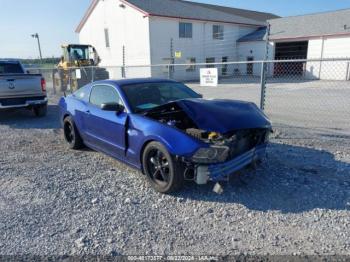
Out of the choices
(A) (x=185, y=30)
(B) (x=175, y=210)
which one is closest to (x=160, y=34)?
(A) (x=185, y=30)

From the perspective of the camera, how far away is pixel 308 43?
87.7 feet

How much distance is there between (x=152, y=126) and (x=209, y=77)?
4.20m

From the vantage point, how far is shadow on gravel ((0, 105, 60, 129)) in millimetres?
8914

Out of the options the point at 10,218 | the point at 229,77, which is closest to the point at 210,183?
the point at 10,218

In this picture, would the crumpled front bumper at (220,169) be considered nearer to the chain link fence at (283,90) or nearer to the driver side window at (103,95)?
the driver side window at (103,95)

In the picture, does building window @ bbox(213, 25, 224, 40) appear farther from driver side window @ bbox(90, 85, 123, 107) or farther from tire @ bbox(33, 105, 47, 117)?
driver side window @ bbox(90, 85, 123, 107)

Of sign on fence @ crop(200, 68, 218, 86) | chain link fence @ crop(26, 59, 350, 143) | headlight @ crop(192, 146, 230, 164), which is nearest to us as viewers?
headlight @ crop(192, 146, 230, 164)

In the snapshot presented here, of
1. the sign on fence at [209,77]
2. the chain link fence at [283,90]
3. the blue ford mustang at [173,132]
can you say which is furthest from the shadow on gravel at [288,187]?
the sign on fence at [209,77]

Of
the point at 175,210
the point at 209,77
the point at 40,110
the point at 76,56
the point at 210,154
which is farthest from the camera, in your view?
the point at 76,56

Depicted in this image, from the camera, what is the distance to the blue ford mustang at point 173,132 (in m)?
3.62

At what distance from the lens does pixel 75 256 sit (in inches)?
112

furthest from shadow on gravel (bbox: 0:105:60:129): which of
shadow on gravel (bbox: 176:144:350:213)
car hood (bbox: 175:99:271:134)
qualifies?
shadow on gravel (bbox: 176:144:350:213)

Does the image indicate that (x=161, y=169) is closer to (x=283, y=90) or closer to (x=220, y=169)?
(x=220, y=169)

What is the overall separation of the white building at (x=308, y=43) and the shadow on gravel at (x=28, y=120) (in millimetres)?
20695
